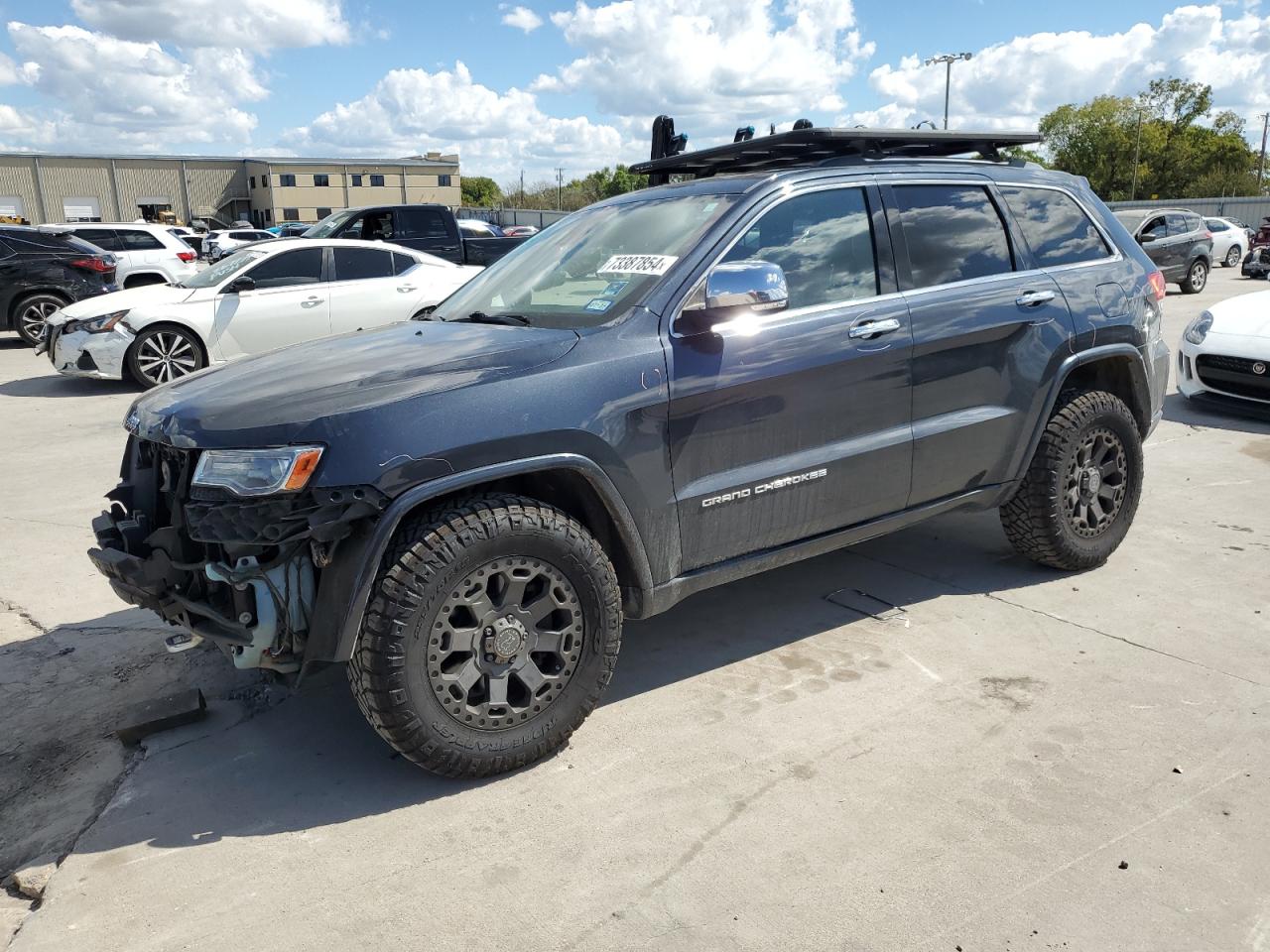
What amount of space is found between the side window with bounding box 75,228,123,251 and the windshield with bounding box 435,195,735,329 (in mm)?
16177

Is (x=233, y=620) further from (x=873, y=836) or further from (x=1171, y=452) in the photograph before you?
(x=1171, y=452)

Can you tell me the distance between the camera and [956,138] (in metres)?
4.68

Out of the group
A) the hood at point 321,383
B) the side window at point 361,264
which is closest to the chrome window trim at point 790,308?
the hood at point 321,383

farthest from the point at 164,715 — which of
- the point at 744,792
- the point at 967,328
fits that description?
the point at 967,328

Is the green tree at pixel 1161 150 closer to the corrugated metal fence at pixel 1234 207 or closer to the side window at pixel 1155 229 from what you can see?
the corrugated metal fence at pixel 1234 207

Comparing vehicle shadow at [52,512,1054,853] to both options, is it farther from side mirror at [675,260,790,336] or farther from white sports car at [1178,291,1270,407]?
white sports car at [1178,291,1270,407]

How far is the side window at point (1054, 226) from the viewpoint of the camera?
4613mm

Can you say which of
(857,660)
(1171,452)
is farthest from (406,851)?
(1171,452)

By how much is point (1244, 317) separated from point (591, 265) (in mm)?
6806

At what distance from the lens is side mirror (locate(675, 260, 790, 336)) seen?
339 centimetres

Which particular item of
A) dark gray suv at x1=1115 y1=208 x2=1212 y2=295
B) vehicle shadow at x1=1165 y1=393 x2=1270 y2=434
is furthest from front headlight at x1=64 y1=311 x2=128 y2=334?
dark gray suv at x1=1115 y1=208 x2=1212 y2=295

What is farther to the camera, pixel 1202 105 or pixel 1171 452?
pixel 1202 105

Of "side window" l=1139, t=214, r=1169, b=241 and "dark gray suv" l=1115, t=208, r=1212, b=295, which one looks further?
"side window" l=1139, t=214, r=1169, b=241

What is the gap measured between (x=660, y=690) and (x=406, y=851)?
1245 mm
